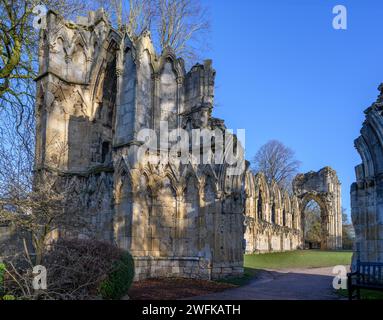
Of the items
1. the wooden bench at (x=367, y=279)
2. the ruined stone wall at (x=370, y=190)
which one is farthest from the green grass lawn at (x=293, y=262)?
the wooden bench at (x=367, y=279)

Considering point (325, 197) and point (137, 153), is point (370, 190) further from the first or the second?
point (325, 197)

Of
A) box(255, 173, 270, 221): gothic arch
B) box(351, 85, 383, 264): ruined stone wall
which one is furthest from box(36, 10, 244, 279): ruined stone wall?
box(255, 173, 270, 221): gothic arch

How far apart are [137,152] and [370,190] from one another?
23.2 feet

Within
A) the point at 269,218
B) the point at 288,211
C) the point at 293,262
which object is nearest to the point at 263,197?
the point at 269,218

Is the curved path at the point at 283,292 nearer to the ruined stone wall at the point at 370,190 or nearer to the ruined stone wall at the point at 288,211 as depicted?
the ruined stone wall at the point at 370,190

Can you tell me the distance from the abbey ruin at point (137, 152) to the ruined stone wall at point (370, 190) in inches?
206

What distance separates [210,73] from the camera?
15688 millimetres

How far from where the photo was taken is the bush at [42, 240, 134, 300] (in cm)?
763

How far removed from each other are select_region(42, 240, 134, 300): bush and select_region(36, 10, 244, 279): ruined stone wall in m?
4.15

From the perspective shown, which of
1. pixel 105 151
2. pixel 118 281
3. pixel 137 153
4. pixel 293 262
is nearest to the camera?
pixel 118 281

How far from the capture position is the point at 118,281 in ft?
28.0

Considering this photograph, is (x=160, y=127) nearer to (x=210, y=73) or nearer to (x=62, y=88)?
(x=210, y=73)

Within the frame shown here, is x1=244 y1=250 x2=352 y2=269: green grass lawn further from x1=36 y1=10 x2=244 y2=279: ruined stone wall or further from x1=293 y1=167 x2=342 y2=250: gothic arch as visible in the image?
x1=293 y1=167 x2=342 y2=250: gothic arch
